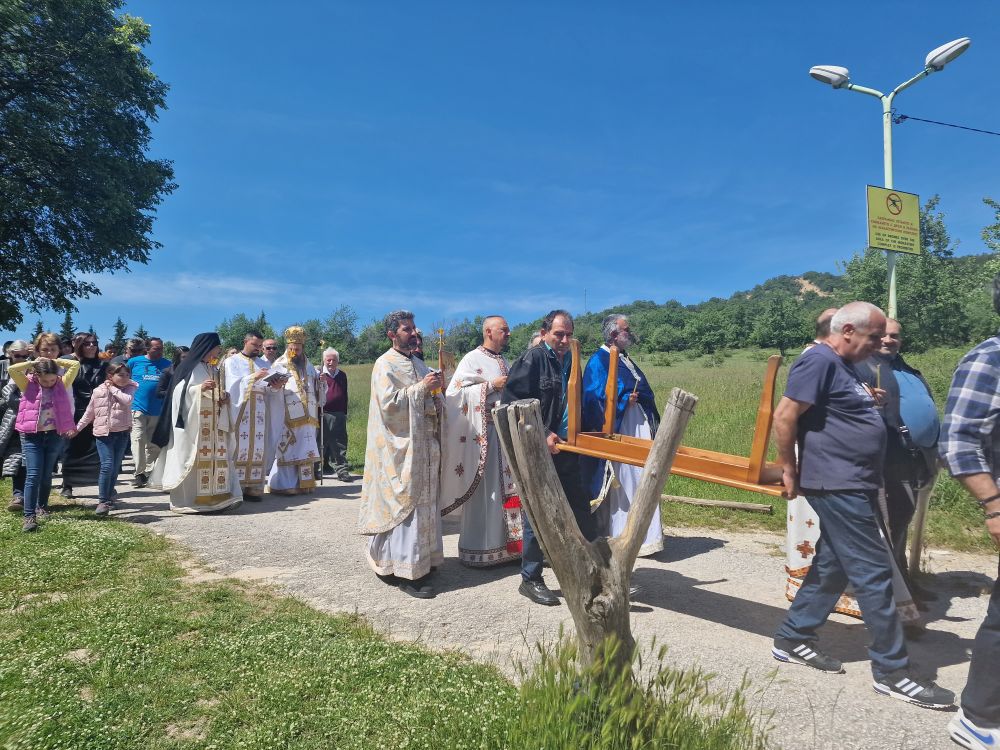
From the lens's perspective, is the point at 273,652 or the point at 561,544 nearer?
the point at 561,544

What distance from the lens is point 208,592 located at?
4.69 meters

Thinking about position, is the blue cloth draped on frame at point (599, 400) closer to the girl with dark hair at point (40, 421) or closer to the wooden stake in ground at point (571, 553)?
the wooden stake in ground at point (571, 553)

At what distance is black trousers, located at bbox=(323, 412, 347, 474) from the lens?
36.9 ft

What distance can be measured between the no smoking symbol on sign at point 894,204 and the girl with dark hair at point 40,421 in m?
11.4

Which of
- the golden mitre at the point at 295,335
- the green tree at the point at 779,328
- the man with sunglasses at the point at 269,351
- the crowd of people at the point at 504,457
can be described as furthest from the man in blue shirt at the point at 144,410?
the green tree at the point at 779,328

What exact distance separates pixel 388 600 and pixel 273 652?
4.12 ft

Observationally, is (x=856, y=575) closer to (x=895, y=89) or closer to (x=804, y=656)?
(x=804, y=656)

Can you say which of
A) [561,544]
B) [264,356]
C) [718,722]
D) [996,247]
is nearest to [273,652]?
[561,544]

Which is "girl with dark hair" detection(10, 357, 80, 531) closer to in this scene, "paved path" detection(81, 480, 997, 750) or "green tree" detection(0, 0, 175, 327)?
"paved path" detection(81, 480, 997, 750)

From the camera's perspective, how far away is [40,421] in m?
6.70

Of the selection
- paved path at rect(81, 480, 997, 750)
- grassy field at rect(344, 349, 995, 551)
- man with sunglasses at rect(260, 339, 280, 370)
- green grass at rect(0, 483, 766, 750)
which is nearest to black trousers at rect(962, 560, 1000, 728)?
paved path at rect(81, 480, 997, 750)

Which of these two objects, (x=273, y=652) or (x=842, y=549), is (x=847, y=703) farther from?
(x=273, y=652)

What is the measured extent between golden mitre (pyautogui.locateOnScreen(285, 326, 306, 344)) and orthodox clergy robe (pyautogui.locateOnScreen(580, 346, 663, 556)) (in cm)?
511

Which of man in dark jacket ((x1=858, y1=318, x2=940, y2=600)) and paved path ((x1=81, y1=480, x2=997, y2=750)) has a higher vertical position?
man in dark jacket ((x1=858, y1=318, x2=940, y2=600))
